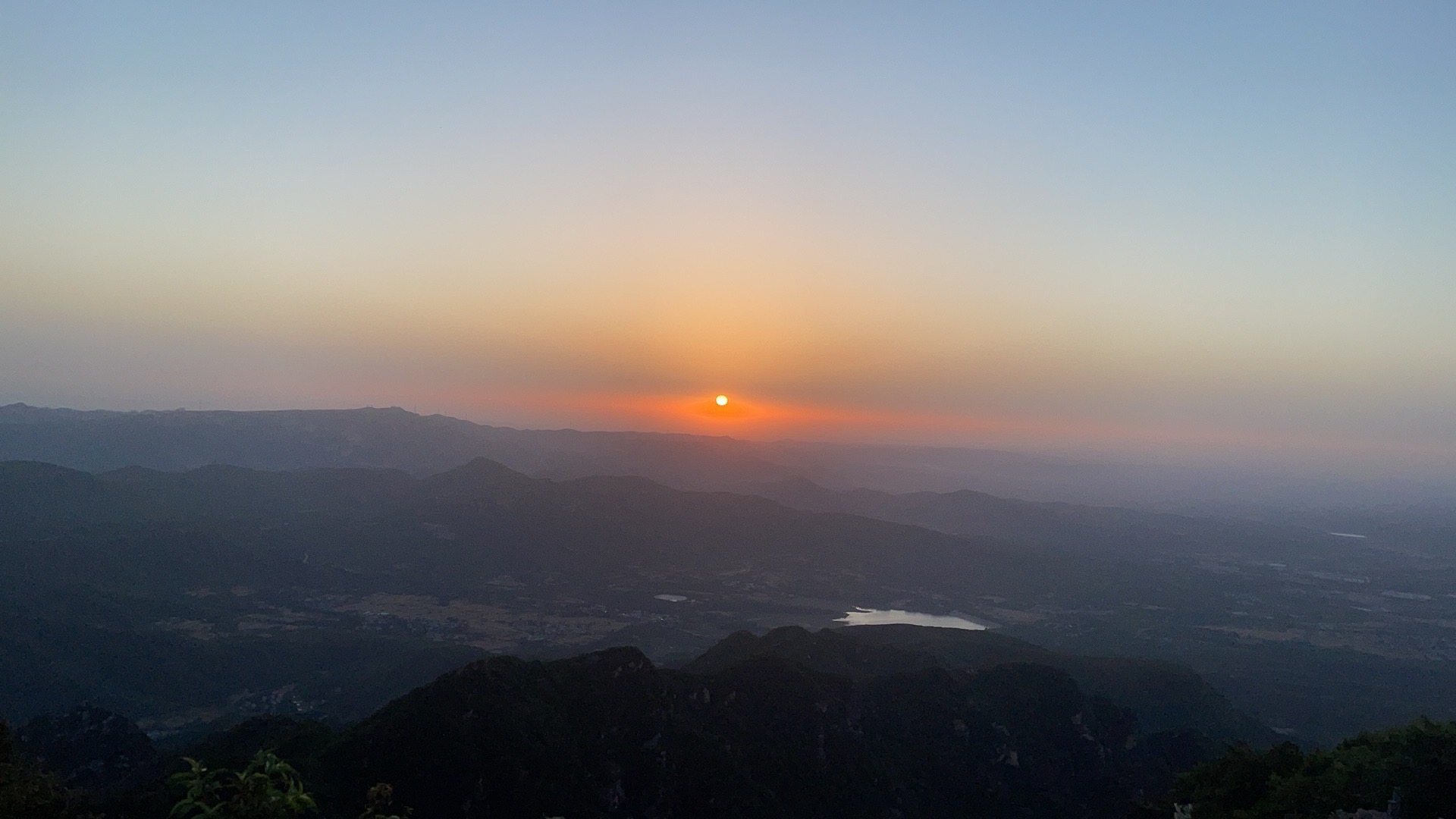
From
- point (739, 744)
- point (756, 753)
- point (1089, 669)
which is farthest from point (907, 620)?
point (739, 744)

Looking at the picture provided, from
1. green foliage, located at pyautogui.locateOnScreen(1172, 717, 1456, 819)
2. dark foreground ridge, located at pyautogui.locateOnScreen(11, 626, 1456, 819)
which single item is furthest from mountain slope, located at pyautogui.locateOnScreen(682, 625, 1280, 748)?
green foliage, located at pyautogui.locateOnScreen(1172, 717, 1456, 819)

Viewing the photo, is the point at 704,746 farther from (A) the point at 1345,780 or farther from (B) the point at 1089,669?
(B) the point at 1089,669

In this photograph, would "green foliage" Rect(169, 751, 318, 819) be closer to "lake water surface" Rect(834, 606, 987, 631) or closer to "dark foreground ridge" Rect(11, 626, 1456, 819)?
"dark foreground ridge" Rect(11, 626, 1456, 819)

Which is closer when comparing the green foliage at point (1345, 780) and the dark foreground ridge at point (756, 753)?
the green foliage at point (1345, 780)

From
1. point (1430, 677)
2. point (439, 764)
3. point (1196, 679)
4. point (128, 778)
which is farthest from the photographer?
point (1430, 677)

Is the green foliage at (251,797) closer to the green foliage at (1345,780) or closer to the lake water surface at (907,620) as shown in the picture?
the green foliage at (1345,780)

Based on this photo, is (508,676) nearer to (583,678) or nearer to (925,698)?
(583,678)

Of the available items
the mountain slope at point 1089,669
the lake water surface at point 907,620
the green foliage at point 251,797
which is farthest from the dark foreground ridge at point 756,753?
the lake water surface at point 907,620

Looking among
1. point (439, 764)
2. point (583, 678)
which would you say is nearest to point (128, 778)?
point (439, 764)
